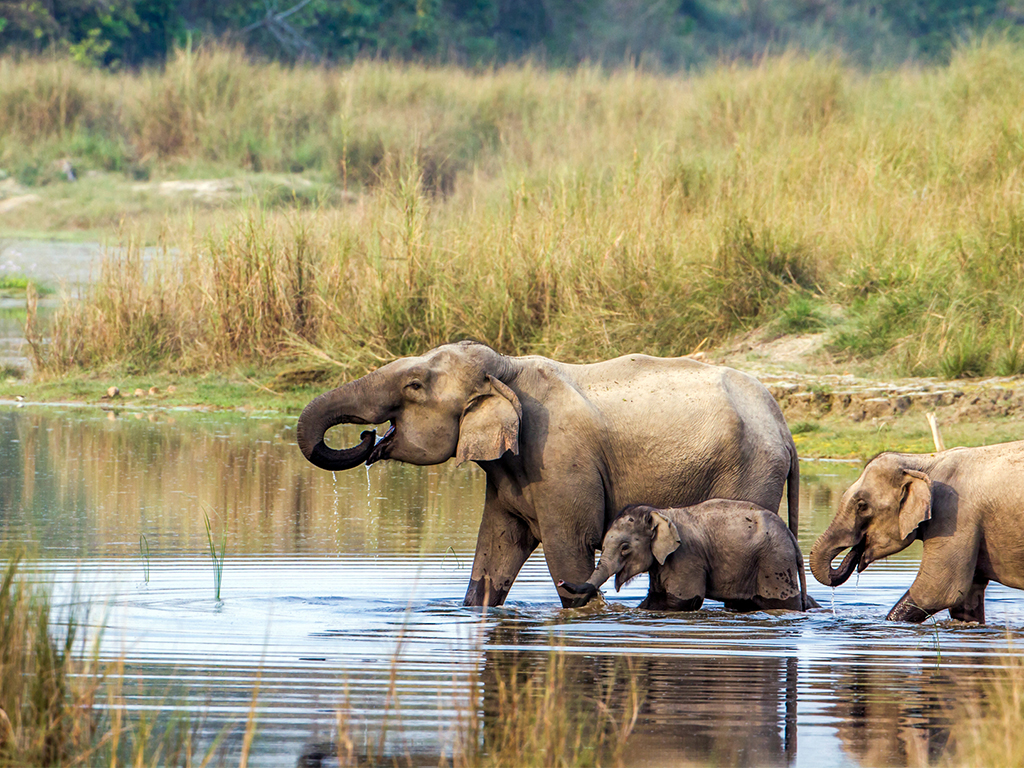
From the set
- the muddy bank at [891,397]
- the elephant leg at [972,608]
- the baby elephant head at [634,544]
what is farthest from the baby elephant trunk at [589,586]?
the muddy bank at [891,397]

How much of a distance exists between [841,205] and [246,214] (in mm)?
5691

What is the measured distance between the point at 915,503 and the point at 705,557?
990 mm

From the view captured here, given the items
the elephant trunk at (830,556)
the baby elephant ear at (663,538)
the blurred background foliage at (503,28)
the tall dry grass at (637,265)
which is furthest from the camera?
the blurred background foliage at (503,28)

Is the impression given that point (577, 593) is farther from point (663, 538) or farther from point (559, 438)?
point (559, 438)

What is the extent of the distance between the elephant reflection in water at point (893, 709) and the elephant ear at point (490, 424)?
5.60 ft

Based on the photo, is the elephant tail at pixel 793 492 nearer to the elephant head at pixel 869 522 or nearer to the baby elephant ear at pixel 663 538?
the elephant head at pixel 869 522

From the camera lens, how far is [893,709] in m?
6.14

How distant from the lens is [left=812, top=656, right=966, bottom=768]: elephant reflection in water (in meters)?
5.51

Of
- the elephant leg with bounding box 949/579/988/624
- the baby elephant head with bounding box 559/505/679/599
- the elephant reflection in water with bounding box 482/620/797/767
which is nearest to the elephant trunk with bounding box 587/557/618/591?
the baby elephant head with bounding box 559/505/679/599

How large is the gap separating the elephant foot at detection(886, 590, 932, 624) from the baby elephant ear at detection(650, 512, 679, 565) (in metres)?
1.13

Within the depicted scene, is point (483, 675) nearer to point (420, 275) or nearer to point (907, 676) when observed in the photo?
point (907, 676)

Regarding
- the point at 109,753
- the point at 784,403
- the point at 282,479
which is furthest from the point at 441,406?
the point at 784,403

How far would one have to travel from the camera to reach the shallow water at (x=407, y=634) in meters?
5.71

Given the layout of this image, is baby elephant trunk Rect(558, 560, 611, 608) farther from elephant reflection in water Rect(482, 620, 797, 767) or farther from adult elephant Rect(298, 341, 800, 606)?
elephant reflection in water Rect(482, 620, 797, 767)
